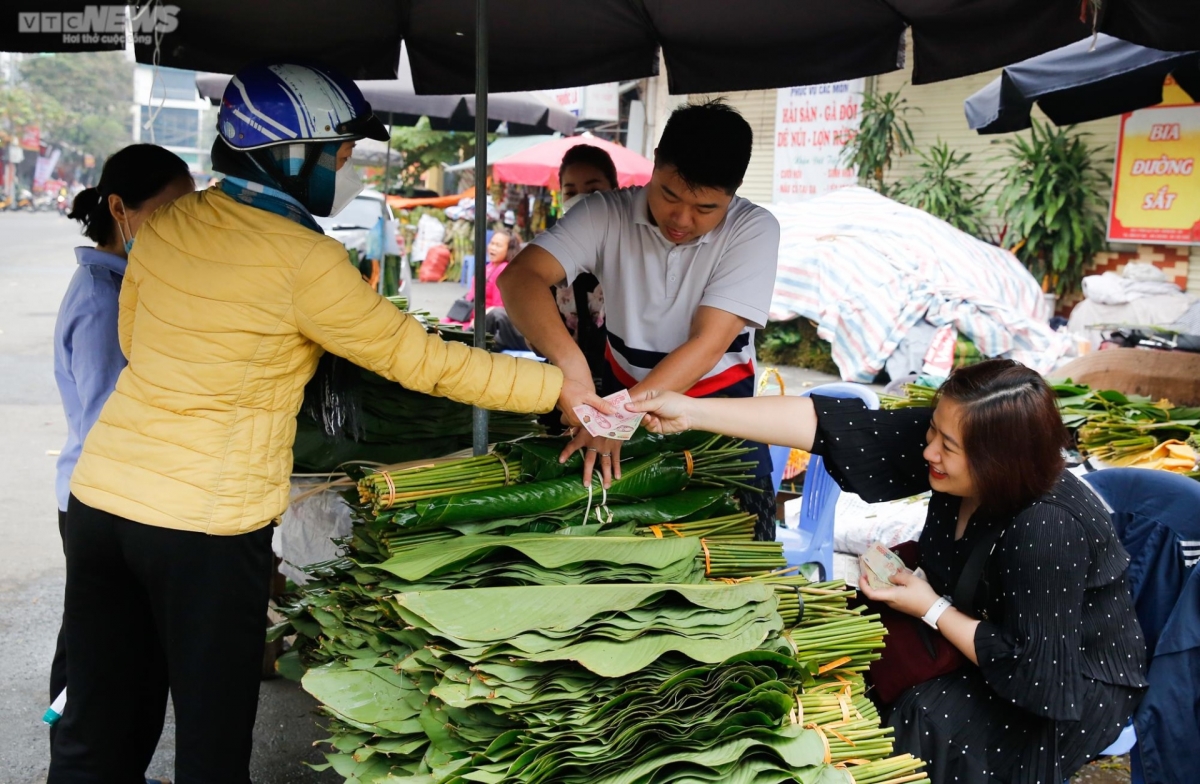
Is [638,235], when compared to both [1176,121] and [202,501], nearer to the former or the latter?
[202,501]

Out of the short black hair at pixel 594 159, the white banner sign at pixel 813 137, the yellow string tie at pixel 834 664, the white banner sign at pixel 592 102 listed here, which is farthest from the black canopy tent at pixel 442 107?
the white banner sign at pixel 592 102

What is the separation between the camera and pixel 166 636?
2168 mm

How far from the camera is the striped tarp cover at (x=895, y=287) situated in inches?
370

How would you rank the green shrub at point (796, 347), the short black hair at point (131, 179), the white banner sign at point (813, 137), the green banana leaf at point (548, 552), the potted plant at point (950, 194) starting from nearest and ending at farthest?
the green banana leaf at point (548, 552) < the short black hair at point (131, 179) < the green shrub at point (796, 347) < the potted plant at point (950, 194) < the white banner sign at point (813, 137)

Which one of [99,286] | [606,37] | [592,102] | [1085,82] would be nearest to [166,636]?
[99,286]

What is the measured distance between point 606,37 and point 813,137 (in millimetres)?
10718

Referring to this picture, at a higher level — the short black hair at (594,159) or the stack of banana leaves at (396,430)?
the short black hair at (594,159)

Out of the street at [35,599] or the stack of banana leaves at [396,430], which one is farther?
the street at [35,599]

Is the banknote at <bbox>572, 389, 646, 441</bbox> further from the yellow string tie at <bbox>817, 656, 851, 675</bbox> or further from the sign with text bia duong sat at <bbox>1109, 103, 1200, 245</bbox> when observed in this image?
the sign with text bia duong sat at <bbox>1109, 103, 1200, 245</bbox>

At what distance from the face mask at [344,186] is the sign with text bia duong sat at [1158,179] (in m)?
9.58

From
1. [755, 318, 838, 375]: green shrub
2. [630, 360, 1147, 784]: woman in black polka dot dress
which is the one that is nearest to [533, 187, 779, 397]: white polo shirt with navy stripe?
[630, 360, 1147, 784]: woman in black polka dot dress

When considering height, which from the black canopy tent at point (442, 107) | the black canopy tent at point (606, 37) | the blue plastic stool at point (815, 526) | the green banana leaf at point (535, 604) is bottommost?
the blue plastic stool at point (815, 526)

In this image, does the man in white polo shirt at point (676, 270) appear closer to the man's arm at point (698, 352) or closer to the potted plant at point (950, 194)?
the man's arm at point (698, 352)

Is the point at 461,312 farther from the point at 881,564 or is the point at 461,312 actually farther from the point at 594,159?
the point at 881,564
